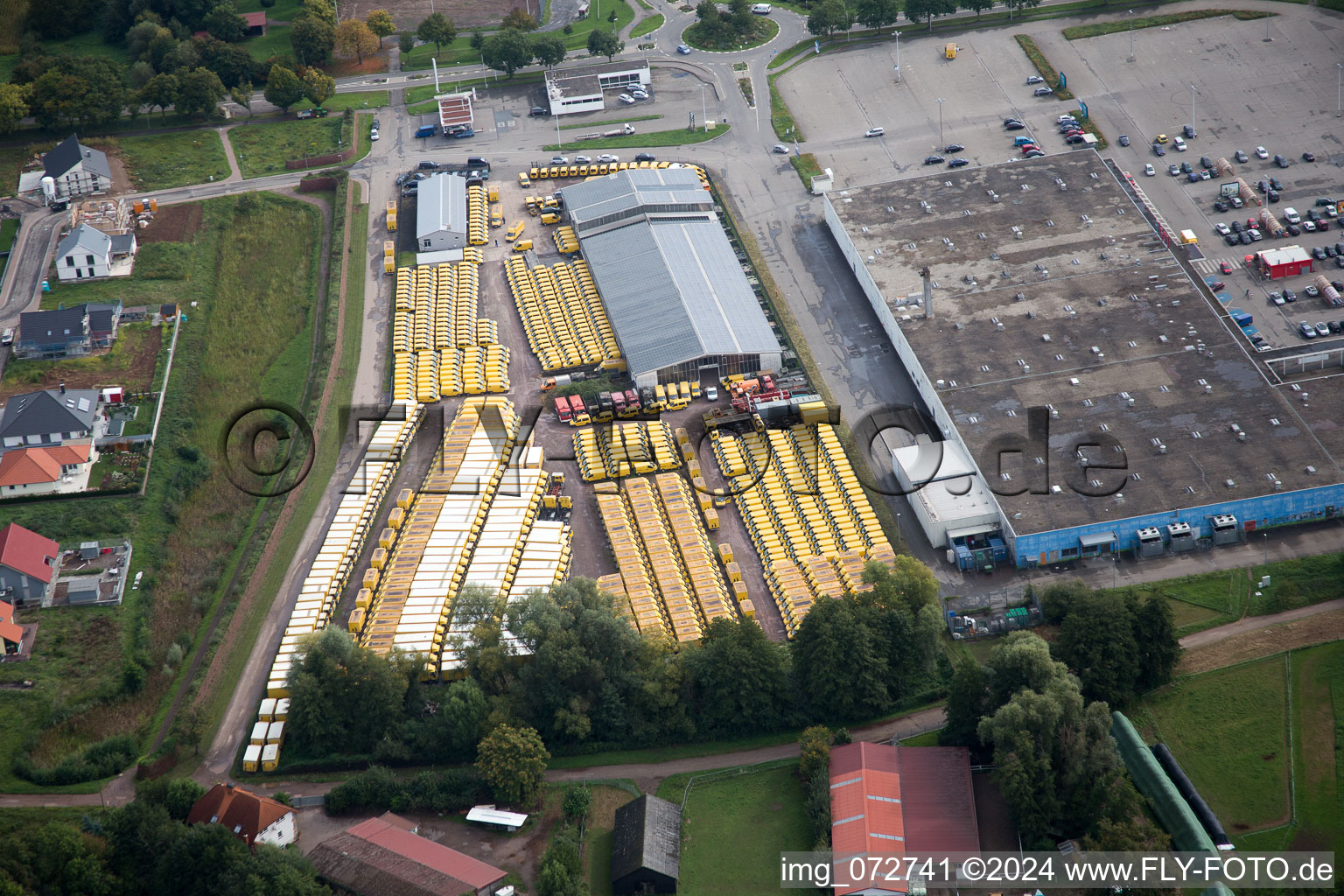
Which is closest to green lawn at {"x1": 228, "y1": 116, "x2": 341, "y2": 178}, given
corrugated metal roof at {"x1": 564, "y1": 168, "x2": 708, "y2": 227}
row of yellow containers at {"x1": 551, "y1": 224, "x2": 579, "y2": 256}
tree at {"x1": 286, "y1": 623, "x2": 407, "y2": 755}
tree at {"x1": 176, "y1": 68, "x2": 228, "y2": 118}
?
tree at {"x1": 176, "y1": 68, "x2": 228, "y2": 118}

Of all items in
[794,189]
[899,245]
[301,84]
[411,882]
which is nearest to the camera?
[411,882]

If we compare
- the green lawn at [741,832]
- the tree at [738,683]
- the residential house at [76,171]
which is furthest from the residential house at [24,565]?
the residential house at [76,171]

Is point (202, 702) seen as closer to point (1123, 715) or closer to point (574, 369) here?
point (574, 369)

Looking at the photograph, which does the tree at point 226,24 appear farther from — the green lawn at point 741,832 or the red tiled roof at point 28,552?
the green lawn at point 741,832

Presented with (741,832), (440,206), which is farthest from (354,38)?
(741,832)

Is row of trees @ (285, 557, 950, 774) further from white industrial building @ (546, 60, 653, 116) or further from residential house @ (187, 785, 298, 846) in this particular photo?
white industrial building @ (546, 60, 653, 116)

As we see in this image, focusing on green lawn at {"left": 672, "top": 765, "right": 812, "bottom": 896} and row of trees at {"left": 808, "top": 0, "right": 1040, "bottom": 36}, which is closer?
green lawn at {"left": 672, "top": 765, "right": 812, "bottom": 896}

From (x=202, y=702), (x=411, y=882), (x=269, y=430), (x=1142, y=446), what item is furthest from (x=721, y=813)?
(x=269, y=430)
